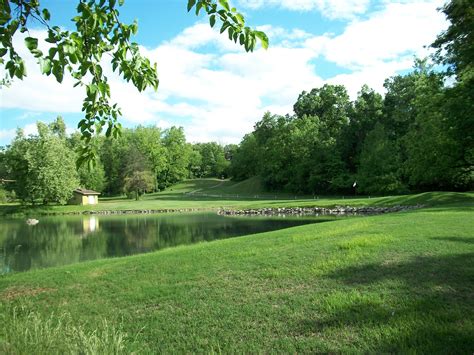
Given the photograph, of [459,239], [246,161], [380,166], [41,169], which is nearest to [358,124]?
[380,166]

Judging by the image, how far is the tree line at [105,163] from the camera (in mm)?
48750

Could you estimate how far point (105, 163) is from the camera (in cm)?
7919

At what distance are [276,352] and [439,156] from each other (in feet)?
102

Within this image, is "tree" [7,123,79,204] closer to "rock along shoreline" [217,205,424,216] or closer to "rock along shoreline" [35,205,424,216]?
"rock along shoreline" [35,205,424,216]

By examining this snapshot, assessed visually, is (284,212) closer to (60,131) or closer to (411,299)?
(411,299)

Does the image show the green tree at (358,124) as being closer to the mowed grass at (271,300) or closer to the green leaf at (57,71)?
the mowed grass at (271,300)

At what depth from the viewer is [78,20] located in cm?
346

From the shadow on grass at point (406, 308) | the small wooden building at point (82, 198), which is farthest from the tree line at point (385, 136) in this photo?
the small wooden building at point (82, 198)

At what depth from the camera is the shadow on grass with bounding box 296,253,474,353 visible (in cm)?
462

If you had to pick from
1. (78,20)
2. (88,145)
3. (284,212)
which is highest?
(78,20)

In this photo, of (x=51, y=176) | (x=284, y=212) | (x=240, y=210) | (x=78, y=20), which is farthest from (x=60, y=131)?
(x=78, y=20)

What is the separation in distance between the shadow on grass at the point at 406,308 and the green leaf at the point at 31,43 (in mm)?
4533

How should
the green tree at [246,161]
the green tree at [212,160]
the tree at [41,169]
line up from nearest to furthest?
the tree at [41,169], the green tree at [246,161], the green tree at [212,160]

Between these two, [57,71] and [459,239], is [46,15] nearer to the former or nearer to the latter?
[57,71]
